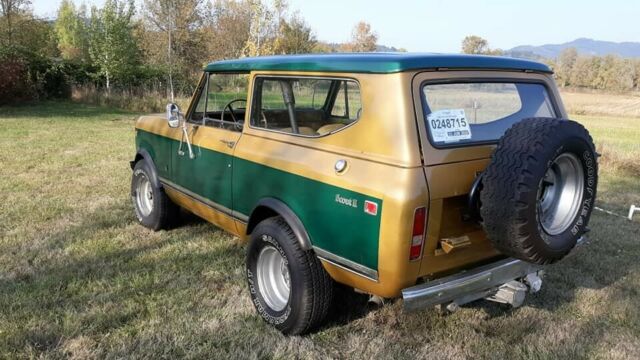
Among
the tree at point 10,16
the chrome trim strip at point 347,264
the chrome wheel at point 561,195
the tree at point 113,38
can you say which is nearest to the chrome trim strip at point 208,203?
the chrome trim strip at point 347,264

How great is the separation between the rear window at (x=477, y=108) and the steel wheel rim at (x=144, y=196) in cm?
338

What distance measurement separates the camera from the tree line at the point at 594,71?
2196 inches

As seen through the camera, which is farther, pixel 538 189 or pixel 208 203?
pixel 208 203

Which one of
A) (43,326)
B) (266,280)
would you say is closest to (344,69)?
(266,280)

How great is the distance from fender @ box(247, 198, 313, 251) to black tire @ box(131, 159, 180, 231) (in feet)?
5.66

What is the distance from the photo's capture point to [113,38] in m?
20.4

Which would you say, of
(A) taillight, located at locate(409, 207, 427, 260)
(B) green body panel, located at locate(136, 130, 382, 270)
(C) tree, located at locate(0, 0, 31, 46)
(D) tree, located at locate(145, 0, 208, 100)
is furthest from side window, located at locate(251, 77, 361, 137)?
(C) tree, located at locate(0, 0, 31, 46)

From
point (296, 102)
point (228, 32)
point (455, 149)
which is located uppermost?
point (228, 32)

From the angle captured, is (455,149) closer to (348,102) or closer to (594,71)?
(348,102)

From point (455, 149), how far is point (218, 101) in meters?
2.27

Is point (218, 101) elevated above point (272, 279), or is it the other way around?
point (218, 101)

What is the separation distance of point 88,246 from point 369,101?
317 cm

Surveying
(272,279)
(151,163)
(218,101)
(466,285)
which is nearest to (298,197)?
(272,279)

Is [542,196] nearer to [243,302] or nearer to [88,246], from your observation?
[243,302]
